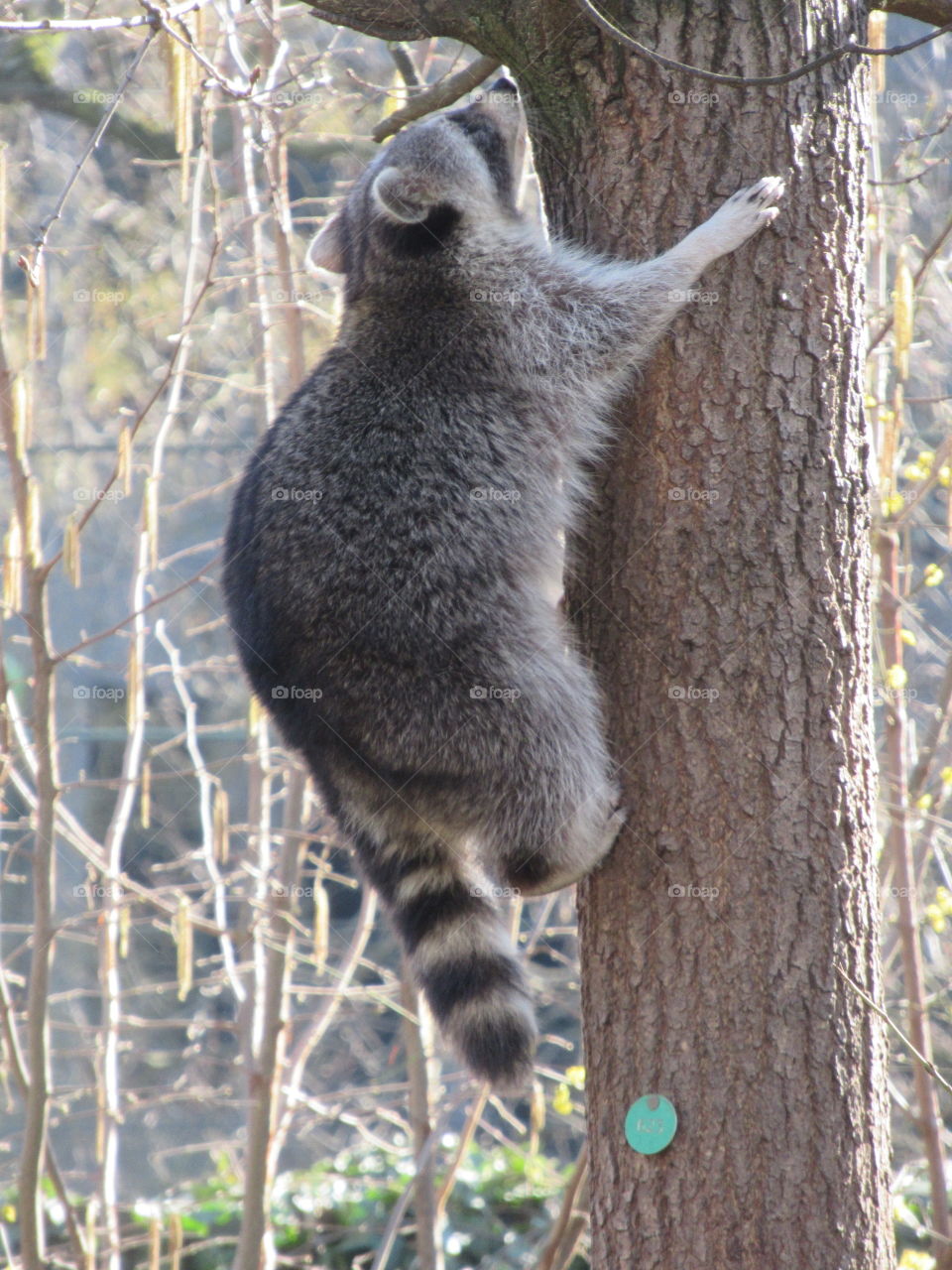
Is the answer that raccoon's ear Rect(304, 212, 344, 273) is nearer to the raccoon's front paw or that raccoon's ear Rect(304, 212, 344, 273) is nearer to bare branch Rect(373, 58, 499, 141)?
bare branch Rect(373, 58, 499, 141)

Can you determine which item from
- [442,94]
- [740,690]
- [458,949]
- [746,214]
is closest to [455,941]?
[458,949]

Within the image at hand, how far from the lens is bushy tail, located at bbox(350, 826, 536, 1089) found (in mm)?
2660

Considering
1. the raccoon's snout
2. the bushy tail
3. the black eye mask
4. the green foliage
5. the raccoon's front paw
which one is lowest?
the green foliage

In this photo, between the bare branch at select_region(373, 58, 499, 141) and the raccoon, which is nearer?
the raccoon

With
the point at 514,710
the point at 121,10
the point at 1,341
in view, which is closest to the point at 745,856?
the point at 514,710

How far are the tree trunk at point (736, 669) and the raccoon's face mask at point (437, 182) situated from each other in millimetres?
817

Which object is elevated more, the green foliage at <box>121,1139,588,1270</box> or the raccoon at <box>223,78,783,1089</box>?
the raccoon at <box>223,78,783,1089</box>

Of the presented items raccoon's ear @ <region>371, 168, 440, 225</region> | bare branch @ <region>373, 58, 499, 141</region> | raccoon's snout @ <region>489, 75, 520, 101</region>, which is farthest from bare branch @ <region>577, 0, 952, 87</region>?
raccoon's snout @ <region>489, 75, 520, 101</region>

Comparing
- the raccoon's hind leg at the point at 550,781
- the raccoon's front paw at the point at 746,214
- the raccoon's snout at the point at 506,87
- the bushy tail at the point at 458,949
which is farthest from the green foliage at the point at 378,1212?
the raccoon's front paw at the point at 746,214

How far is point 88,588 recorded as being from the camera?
421 inches

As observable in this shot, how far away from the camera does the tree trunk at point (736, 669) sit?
223 cm

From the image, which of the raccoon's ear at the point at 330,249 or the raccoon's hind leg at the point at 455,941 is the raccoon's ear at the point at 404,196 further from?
the raccoon's hind leg at the point at 455,941

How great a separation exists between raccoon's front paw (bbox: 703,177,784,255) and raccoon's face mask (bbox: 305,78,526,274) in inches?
46.9

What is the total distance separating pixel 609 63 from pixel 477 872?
186 centimetres
